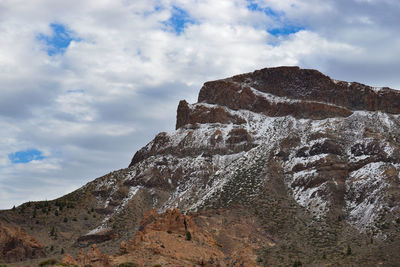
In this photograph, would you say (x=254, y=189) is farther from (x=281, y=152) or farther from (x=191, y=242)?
(x=191, y=242)

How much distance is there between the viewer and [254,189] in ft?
392

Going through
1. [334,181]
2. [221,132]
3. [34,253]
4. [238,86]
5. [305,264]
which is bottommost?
[305,264]

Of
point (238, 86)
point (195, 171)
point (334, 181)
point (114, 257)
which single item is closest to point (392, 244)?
point (334, 181)

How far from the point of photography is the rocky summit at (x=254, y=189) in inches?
3506

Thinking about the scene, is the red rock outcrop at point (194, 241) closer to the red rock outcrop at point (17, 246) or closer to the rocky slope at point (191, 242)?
the rocky slope at point (191, 242)

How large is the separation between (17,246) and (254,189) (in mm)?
49638

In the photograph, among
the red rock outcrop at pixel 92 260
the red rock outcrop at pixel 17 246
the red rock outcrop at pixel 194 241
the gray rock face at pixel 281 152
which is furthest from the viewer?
the gray rock face at pixel 281 152

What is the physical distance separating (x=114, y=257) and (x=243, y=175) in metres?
57.1

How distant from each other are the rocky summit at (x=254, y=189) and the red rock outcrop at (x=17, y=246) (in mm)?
3386

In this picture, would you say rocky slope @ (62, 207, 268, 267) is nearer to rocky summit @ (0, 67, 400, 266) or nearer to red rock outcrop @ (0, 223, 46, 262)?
rocky summit @ (0, 67, 400, 266)

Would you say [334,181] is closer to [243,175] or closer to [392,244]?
[243,175]

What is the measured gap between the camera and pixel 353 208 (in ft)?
358

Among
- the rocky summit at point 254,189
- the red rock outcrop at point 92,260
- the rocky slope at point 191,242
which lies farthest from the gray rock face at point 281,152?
the red rock outcrop at point 92,260

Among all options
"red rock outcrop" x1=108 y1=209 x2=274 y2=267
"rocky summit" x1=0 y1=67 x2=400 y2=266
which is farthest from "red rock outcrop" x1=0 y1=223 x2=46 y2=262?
"red rock outcrop" x1=108 y1=209 x2=274 y2=267
